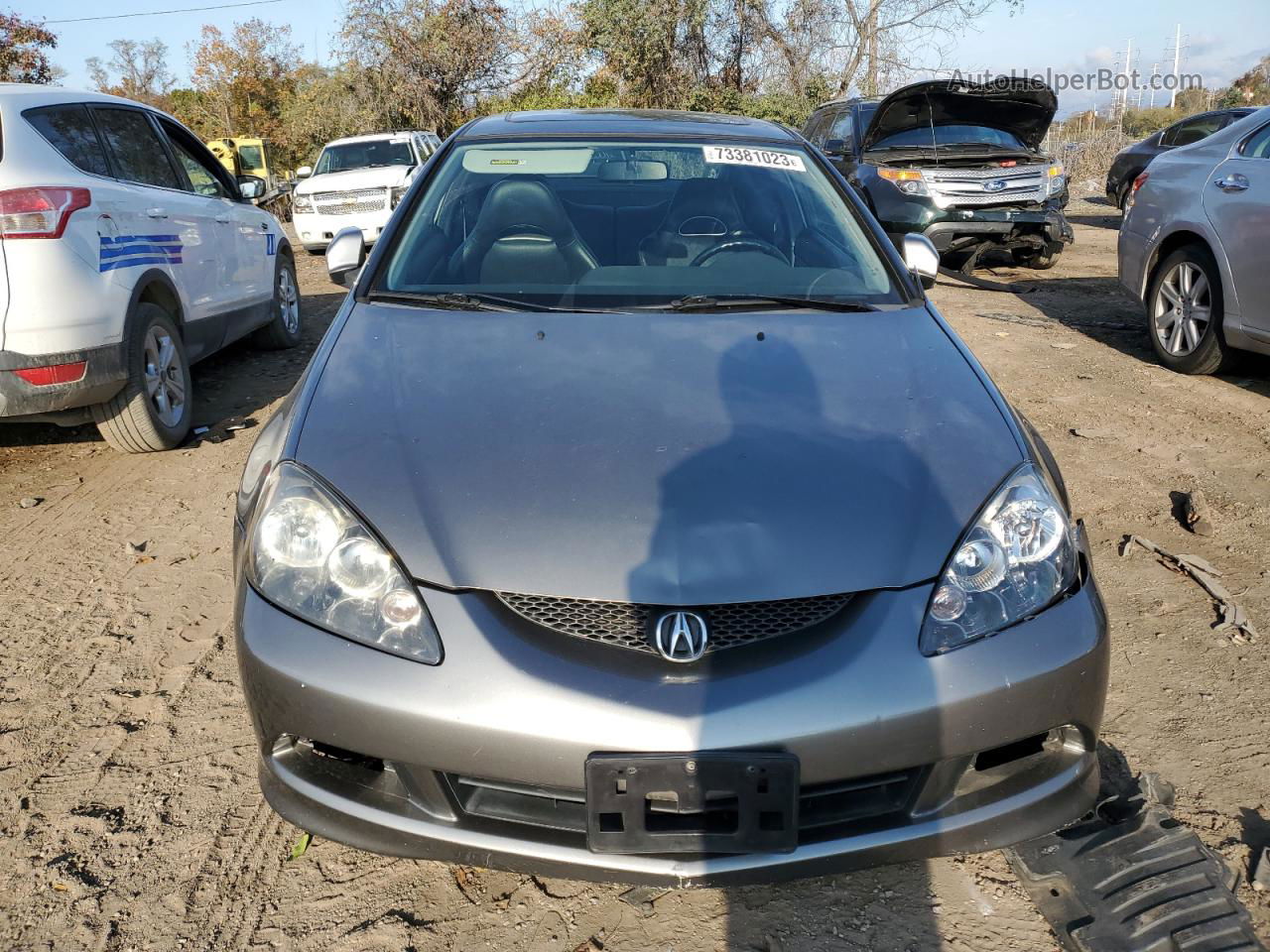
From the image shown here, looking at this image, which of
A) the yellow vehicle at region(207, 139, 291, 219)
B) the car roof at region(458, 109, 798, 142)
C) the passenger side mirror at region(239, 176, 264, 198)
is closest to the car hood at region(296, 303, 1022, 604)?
the car roof at region(458, 109, 798, 142)

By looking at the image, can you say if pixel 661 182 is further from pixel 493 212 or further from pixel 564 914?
pixel 564 914

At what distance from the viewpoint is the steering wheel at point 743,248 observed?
10.0ft

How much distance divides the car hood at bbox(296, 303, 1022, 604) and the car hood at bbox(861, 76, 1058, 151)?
24.2 feet

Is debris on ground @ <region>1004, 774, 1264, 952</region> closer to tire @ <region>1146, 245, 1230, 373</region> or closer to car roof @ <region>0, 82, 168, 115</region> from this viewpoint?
tire @ <region>1146, 245, 1230, 373</region>

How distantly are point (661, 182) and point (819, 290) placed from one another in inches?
32.7

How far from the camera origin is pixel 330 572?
6.07ft

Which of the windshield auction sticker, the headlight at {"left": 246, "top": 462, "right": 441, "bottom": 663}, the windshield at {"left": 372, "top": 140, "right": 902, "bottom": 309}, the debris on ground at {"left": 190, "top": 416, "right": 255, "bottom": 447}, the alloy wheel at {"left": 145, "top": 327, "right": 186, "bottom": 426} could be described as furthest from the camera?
the debris on ground at {"left": 190, "top": 416, "right": 255, "bottom": 447}

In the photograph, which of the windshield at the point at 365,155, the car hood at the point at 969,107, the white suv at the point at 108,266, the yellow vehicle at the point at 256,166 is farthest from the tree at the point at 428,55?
the white suv at the point at 108,266

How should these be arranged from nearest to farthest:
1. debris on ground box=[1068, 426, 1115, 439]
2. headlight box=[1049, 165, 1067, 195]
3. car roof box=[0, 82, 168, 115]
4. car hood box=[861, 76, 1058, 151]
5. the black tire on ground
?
car roof box=[0, 82, 168, 115]
debris on ground box=[1068, 426, 1115, 439]
car hood box=[861, 76, 1058, 151]
headlight box=[1049, 165, 1067, 195]
the black tire on ground

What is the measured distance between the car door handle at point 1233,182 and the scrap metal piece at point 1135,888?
4410 mm

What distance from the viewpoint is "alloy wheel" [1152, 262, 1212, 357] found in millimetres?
5715

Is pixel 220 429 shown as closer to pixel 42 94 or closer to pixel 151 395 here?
pixel 151 395

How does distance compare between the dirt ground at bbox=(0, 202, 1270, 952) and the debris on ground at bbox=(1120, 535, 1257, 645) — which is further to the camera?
the debris on ground at bbox=(1120, 535, 1257, 645)

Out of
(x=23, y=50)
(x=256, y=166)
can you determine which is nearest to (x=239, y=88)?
(x=23, y=50)
